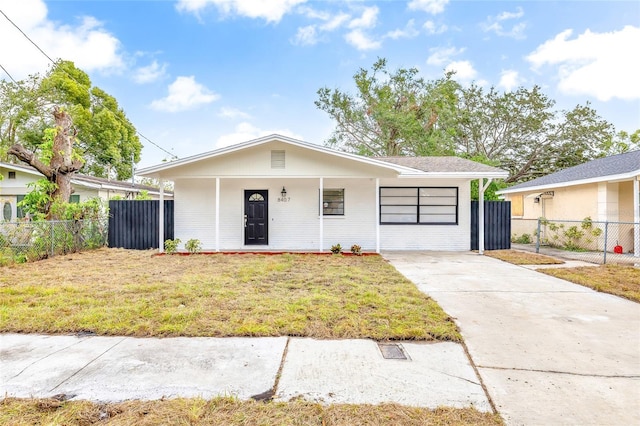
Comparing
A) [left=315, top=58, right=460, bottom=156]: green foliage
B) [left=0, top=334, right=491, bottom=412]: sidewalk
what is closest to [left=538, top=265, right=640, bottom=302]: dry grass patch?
[left=0, top=334, right=491, bottom=412]: sidewalk

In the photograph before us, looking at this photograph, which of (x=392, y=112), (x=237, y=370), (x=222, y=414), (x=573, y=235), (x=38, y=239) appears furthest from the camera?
(x=392, y=112)

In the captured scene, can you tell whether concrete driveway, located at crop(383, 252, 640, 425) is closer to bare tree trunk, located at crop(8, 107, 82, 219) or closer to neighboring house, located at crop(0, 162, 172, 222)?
bare tree trunk, located at crop(8, 107, 82, 219)

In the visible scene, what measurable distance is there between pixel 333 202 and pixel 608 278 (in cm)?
727

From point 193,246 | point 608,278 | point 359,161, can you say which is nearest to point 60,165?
point 193,246

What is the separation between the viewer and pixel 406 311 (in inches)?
174

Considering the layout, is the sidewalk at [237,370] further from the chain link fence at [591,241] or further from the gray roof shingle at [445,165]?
the chain link fence at [591,241]

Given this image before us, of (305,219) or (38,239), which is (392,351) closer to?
(305,219)

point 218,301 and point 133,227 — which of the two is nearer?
point 218,301

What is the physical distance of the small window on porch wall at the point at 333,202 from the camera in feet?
37.4

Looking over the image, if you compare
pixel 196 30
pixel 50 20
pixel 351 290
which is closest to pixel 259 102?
pixel 196 30

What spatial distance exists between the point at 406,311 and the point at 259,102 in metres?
18.0

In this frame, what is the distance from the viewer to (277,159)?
10258 millimetres

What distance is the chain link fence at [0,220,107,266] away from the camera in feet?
27.7

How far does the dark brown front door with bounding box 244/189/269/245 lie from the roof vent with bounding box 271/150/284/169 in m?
1.35
